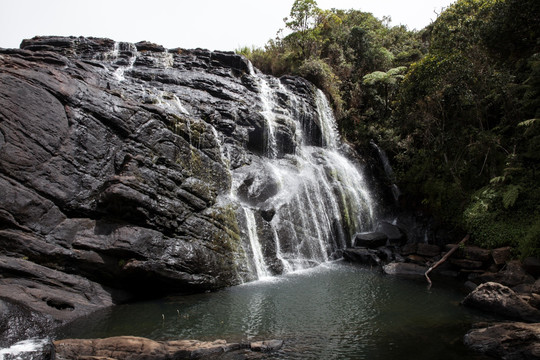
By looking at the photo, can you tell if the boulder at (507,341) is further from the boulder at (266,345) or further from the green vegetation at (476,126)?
the green vegetation at (476,126)

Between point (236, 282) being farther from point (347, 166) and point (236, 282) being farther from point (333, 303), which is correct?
point (347, 166)

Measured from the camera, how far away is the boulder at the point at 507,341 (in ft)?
24.0

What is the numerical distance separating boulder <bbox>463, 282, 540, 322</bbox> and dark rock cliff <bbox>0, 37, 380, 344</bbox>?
304 inches

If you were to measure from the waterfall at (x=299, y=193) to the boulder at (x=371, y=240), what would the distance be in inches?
33.2

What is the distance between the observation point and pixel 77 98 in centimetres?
1358

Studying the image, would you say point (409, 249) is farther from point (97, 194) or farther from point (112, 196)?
point (97, 194)

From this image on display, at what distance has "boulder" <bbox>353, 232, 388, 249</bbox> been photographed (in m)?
18.2

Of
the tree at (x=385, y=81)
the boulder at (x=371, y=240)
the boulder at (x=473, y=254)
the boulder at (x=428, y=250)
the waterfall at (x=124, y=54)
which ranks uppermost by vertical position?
the waterfall at (x=124, y=54)

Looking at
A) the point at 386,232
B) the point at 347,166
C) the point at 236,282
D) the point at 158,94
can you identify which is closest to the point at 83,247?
the point at 236,282

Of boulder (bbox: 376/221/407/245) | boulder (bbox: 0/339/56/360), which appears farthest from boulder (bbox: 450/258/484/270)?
boulder (bbox: 0/339/56/360)

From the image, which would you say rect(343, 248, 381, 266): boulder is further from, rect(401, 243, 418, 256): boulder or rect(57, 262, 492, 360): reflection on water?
rect(57, 262, 492, 360): reflection on water

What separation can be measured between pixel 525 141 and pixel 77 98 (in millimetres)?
19675

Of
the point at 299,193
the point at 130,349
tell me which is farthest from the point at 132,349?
the point at 299,193

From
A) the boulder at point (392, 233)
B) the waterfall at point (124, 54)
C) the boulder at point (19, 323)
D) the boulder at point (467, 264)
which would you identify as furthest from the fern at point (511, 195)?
the waterfall at point (124, 54)
